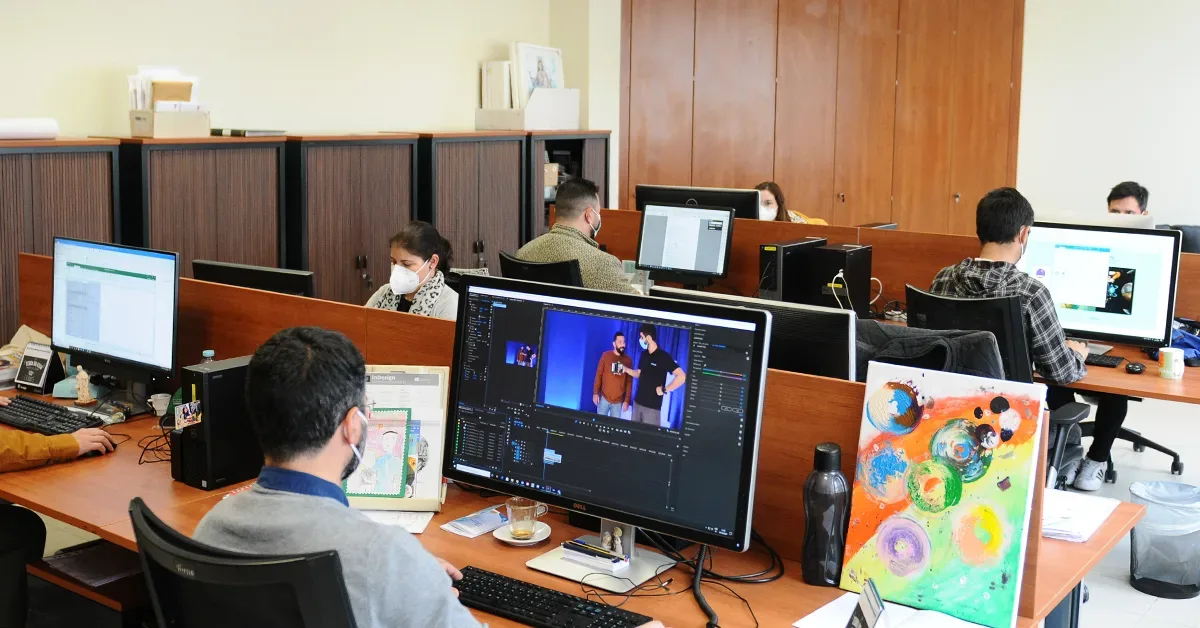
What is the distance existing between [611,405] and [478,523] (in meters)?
0.44

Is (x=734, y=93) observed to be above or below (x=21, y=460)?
above

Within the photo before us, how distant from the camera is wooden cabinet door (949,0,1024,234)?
8.69 meters

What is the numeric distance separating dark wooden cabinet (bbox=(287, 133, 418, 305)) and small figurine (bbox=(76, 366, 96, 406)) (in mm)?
2176

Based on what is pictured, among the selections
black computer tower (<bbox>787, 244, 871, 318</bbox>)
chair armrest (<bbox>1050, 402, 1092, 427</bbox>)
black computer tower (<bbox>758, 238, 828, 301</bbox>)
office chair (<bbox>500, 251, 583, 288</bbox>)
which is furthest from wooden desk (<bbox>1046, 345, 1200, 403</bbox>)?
office chair (<bbox>500, 251, 583, 288</bbox>)

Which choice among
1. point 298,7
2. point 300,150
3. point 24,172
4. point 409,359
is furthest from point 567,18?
point 409,359

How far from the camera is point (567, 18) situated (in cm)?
749

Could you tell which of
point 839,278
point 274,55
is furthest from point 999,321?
point 274,55

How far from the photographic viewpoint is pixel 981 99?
29.0ft

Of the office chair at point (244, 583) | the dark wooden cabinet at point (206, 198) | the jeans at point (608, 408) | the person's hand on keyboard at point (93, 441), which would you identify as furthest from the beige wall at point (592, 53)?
the office chair at point (244, 583)

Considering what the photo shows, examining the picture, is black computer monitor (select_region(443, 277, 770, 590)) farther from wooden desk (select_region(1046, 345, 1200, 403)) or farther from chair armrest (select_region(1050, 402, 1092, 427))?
wooden desk (select_region(1046, 345, 1200, 403))

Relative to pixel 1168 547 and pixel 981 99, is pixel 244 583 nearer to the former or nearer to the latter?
pixel 1168 547

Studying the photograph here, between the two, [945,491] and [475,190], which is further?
[475,190]

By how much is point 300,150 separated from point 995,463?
13.6 feet

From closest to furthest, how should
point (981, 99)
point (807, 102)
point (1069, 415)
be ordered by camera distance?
point (1069, 415)
point (807, 102)
point (981, 99)
